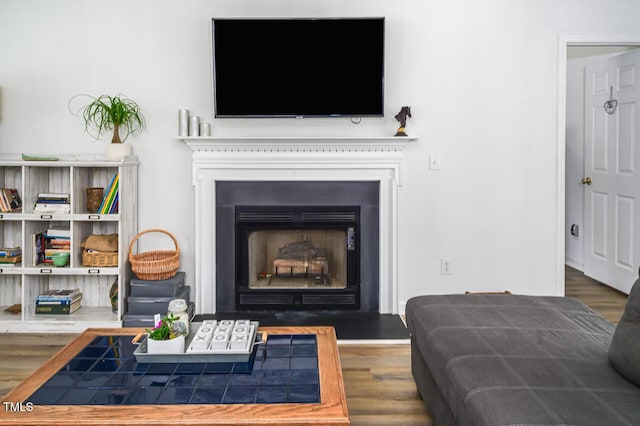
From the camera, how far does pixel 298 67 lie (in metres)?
3.70

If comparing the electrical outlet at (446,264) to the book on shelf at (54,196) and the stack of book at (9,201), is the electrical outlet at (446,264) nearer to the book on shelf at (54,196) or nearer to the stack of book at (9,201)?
the book on shelf at (54,196)

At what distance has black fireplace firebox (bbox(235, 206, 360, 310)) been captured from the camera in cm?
385

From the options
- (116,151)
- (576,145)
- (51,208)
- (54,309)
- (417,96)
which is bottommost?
(54,309)

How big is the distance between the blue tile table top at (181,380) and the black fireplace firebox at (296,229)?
5.73 ft

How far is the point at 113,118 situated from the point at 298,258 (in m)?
1.55

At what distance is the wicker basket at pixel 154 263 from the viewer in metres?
3.60

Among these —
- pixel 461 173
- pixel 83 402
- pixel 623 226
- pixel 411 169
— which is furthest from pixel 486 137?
pixel 83 402

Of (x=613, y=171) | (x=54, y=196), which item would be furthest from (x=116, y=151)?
(x=613, y=171)

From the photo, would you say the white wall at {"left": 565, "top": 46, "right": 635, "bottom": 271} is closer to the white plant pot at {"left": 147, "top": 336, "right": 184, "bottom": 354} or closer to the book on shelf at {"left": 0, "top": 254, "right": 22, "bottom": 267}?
the white plant pot at {"left": 147, "top": 336, "right": 184, "bottom": 354}

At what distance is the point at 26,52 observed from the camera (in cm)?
380

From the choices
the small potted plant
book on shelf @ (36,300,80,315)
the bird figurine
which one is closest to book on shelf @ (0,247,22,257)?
book on shelf @ (36,300,80,315)

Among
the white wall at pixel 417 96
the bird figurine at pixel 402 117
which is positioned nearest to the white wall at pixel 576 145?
the white wall at pixel 417 96

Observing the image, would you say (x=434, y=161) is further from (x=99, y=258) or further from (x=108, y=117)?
(x=99, y=258)

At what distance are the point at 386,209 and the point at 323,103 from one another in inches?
32.6
